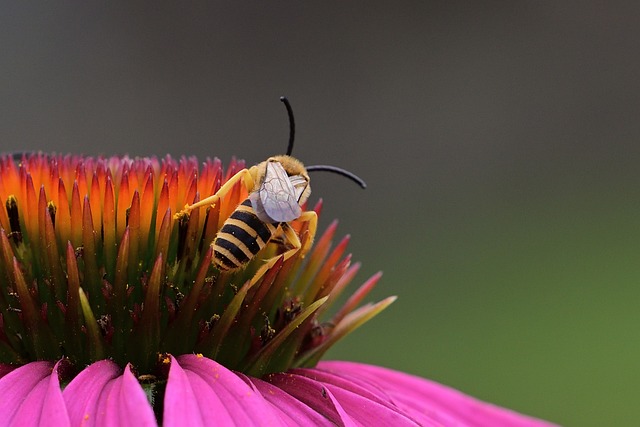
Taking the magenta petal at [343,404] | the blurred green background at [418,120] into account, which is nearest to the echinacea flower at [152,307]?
the magenta petal at [343,404]

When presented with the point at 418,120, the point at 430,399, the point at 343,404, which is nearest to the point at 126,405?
the point at 343,404

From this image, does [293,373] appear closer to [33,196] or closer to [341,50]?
[33,196]

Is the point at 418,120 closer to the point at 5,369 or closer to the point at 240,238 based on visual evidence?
the point at 240,238

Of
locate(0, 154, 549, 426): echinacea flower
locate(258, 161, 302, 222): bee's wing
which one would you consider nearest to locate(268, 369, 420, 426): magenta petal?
locate(0, 154, 549, 426): echinacea flower

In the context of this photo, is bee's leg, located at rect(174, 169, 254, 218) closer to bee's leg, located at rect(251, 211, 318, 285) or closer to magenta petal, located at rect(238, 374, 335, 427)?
bee's leg, located at rect(251, 211, 318, 285)

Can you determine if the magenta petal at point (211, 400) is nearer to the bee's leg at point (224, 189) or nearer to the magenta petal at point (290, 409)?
the magenta petal at point (290, 409)

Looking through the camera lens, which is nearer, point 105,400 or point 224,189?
point 105,400

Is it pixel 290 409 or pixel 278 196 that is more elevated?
pixel 278 196
